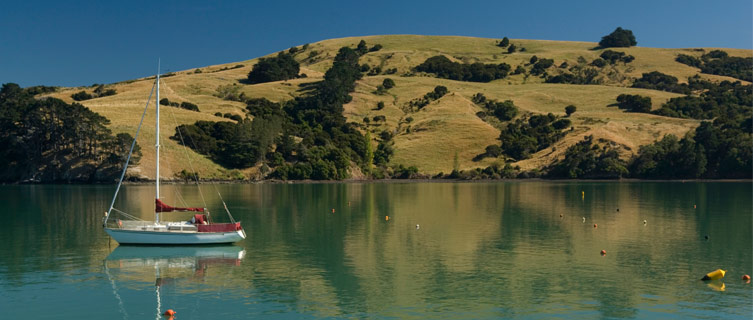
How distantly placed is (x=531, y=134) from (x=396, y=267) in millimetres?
149644

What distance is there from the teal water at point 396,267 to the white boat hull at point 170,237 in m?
0.76

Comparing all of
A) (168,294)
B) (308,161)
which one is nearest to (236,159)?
(308,161)

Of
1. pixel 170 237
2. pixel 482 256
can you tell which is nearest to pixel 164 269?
pixel 170 237

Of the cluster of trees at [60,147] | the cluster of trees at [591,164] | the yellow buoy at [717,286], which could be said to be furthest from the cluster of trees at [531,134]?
the yellow buoy at [717,286]

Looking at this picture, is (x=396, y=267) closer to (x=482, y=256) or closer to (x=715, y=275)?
(x=482, y=256)

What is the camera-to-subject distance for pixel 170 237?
51.1 m

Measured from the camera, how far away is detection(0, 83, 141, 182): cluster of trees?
481ft

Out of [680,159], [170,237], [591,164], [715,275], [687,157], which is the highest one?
[687,157]

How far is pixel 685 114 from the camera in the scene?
199750 millimetres

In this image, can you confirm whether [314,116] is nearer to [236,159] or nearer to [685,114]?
[236,159]

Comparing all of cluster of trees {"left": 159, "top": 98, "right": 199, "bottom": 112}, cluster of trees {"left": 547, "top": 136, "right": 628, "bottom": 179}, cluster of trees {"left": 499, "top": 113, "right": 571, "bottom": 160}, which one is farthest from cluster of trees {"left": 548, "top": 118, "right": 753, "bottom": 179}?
cluster of trees {"left": 159, "top": 98, "right": 199, "bottom": 112}

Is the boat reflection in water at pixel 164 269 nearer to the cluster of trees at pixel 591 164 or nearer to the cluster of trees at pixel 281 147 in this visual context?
the cluster of trees at pixel 281 147

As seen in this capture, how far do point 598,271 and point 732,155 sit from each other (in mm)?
132139

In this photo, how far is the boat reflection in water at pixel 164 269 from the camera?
35.9 meters
